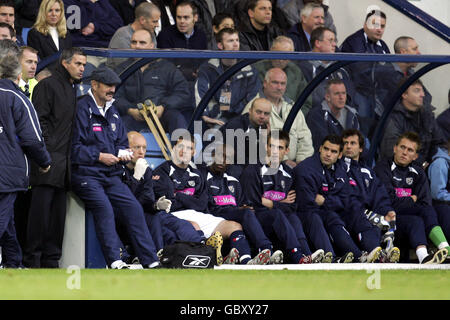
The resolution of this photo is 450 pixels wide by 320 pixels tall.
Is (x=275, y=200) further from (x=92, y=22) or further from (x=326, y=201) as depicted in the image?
(x=92, y=22)

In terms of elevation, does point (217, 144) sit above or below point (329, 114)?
below

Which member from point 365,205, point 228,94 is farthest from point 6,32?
point 365,205

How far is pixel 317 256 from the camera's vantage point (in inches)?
417

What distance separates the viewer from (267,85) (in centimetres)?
1134

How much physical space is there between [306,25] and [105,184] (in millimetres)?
4304

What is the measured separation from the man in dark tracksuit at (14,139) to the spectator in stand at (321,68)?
11.5ft

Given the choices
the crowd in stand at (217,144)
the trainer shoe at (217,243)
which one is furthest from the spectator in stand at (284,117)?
the trainer shoe at (217,243)

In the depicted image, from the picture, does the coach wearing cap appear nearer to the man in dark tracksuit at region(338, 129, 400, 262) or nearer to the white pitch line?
the white pitch line

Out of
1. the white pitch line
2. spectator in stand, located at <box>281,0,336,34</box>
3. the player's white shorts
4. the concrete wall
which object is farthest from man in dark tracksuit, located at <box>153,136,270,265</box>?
the concrete wall

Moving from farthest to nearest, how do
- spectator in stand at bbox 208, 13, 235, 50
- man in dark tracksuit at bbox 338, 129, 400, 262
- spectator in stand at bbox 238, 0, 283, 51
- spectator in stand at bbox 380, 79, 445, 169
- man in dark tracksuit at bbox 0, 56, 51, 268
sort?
spectator in stand at bbox 238, 0, 283, 51
spectator in stand at bbox 208, 13, 235, 50
spectator in stand at bbox 380, 79, 445, 169
man in dark tracksuit at bbox 338, 129, 400, 262
man in dark tracksuit at bbox 0, 56, 51, 268

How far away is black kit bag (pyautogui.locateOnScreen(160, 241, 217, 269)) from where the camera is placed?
9.32 meters

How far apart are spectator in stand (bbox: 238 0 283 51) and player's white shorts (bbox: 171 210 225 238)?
268cm
